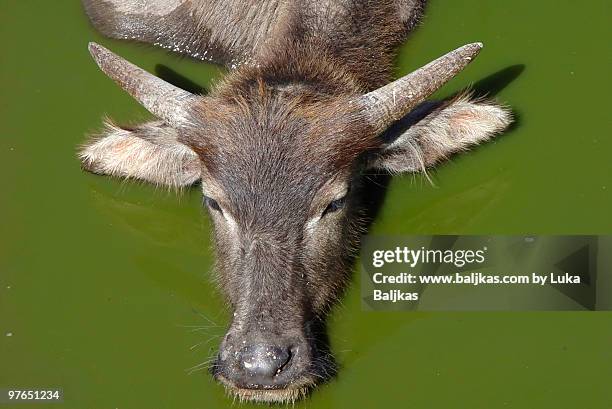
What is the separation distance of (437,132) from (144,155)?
1.69 meters

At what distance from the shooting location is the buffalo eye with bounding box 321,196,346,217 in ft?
15.1

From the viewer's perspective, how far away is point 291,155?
443 centimetres

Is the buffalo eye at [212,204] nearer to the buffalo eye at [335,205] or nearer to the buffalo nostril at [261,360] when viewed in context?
the buffalo eye at [335,205]

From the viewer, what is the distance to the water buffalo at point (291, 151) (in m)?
4.36

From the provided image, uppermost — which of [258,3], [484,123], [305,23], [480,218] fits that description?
[258,3]

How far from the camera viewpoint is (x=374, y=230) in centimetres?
534

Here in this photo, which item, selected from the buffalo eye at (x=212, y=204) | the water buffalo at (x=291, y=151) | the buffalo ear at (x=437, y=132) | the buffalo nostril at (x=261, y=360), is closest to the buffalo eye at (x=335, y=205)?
the water buffalo at (x=291, y=151)

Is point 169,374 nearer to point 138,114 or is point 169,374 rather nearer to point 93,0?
point 138,114

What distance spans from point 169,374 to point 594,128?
9.83ft

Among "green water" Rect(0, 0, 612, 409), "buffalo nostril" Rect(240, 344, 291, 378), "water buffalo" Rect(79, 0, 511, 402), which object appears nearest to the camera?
"buffalo nostril" Rect(240, 344, 291, 378)

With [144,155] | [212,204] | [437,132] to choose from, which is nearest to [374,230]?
[437,132]

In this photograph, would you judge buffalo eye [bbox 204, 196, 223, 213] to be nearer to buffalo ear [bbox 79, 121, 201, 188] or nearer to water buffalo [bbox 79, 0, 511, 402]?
water buffalo [bbox 79, 0, 511, 402]

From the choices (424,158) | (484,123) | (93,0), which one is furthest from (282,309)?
(93,0)

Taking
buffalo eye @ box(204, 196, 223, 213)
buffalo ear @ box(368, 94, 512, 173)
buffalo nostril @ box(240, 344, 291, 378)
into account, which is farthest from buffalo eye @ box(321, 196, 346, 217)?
buffalo nostril @ box(240, 344, 291, 378)
